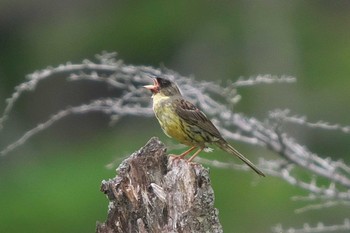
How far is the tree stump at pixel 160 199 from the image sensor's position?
327 inches

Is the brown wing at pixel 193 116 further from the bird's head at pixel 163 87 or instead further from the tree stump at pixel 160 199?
the tree stump at pixel 160 199

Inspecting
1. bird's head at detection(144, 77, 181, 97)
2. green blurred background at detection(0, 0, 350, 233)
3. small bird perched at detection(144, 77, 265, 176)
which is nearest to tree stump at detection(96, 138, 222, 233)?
small bird perched at detection(144, 77, 265, 176)

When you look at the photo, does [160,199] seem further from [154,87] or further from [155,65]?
[155,65]

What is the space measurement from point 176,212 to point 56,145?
63.2 feet

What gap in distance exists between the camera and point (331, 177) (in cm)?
1041

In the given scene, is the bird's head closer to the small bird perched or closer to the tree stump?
the small bird perched

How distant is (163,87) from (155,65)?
18.6m

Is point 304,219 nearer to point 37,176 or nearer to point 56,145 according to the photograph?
point 37,176

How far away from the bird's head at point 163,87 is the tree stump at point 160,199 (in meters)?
1.65

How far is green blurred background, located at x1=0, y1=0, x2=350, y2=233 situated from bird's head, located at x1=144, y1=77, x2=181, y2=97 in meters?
9.64

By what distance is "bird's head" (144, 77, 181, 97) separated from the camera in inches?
400

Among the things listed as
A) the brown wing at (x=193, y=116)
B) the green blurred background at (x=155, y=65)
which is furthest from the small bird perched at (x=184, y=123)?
the green blurred background at (x=155, y=65)

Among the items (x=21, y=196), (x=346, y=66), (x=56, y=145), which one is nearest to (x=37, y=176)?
(x=21, y=196)

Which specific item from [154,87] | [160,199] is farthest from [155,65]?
[160,199]
